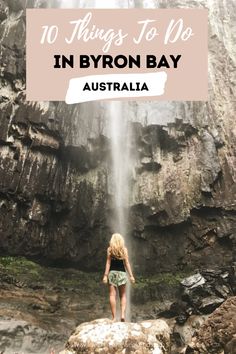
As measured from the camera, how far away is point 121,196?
2089 cm

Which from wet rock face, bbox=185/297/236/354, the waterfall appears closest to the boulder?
wet rock face, bbox=185/297/236/354

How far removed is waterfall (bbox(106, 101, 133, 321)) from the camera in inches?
804

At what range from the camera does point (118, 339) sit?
646cm

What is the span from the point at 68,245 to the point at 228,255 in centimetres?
749

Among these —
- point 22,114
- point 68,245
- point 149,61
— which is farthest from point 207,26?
point 68,245

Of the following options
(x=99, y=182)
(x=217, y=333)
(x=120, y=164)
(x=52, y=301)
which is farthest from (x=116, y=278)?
(x=120, y=164)

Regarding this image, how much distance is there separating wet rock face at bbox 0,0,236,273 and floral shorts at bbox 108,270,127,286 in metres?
11.9

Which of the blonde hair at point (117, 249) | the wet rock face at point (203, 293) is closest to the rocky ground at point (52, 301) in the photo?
the wet rock face at point (203, 293)

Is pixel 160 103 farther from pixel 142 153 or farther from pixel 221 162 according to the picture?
pixel 221 162

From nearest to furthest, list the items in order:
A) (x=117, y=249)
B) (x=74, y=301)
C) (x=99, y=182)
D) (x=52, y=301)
Result: (x=117, y=249) → (x=52, y=301) → (x=74, y=301) → (x=99, y=182)

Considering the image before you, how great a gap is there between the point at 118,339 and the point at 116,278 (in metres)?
1.38

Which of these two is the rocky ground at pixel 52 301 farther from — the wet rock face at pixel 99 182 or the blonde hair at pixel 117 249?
the blonde hair at pixel 117 249

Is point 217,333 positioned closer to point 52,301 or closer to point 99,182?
point 52,301

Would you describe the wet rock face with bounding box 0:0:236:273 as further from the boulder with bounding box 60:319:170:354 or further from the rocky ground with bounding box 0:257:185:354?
the boulder with bounding box 60:319:170:354
